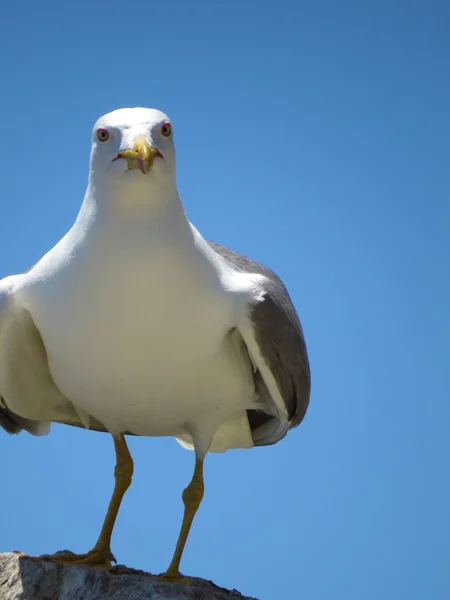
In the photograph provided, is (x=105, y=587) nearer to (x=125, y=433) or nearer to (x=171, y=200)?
(x=125, y=433)

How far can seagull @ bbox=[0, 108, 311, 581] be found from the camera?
21.3 feet

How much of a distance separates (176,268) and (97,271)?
44 centimetres

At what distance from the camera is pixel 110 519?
7.45 m

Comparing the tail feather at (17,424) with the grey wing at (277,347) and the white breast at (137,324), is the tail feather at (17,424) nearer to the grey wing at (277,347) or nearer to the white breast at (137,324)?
the white breast at (137,324)

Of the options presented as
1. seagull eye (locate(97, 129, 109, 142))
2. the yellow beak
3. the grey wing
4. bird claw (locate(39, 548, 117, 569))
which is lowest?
bird claw (locate(39, 548, 117, 569))

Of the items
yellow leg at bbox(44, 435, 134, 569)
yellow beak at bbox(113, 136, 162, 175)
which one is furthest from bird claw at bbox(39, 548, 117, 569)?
yellow beak at bbox(113, 136, 162, 175)

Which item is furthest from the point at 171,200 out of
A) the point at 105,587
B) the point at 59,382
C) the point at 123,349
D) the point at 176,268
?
the point at 105,587

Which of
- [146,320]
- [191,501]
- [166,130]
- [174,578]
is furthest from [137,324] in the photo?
[174,578]

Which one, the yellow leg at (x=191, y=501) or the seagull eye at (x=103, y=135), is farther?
the yellow leg at (x=191, y=501)

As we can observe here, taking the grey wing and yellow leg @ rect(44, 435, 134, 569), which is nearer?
the grey wing

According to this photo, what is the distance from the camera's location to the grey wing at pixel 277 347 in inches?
268

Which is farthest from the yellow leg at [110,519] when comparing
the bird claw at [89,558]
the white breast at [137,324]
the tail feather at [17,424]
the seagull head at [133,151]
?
the seagull head at [133,151]

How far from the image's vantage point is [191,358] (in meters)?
6.73

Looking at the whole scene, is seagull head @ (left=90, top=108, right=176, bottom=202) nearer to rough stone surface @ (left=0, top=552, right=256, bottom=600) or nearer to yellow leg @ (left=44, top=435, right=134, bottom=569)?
yellow leg @ (left=44, top=435, right=134, bottom=569)
